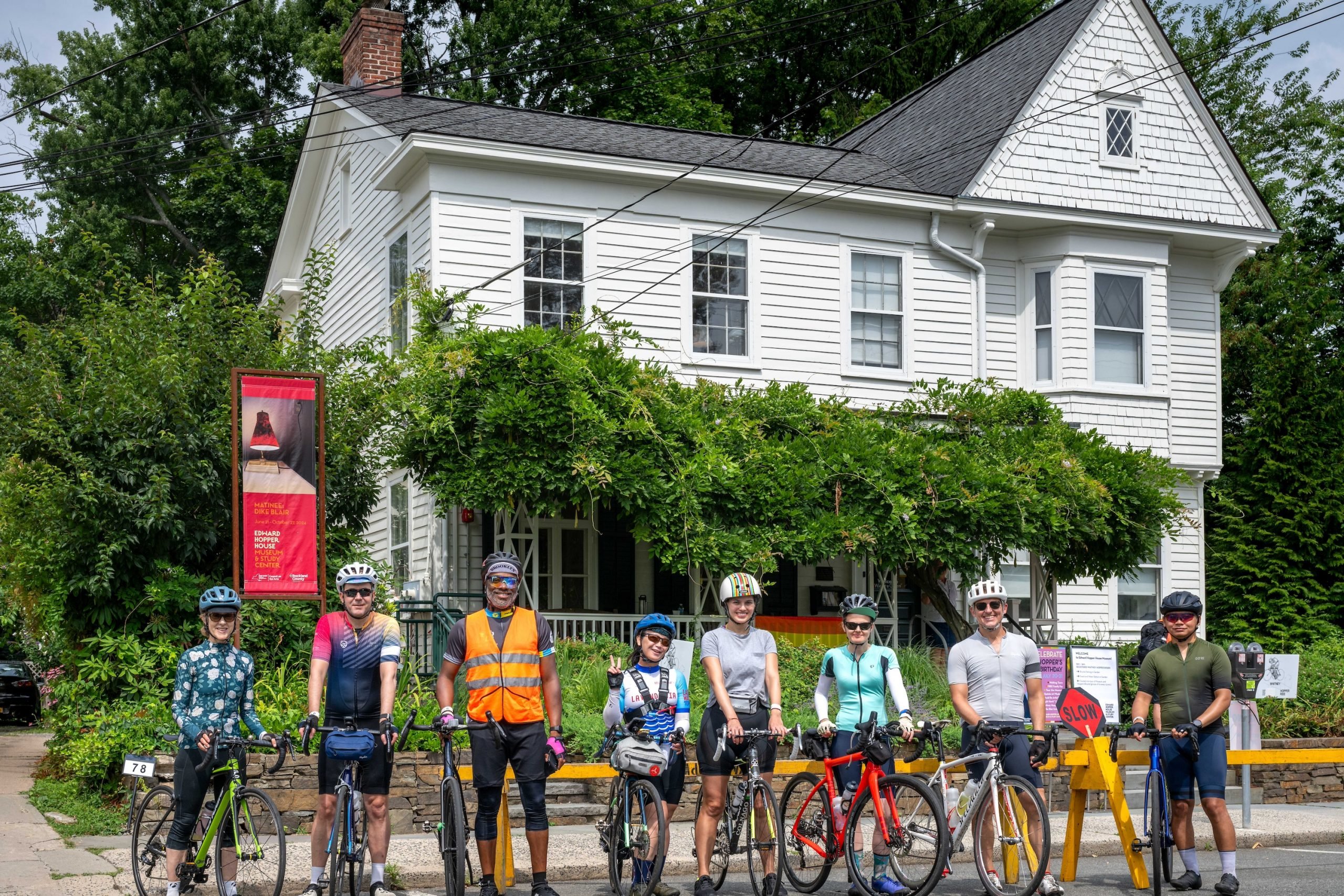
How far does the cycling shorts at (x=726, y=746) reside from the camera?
28.6 ft


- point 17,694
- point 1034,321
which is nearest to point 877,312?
point 1034,321

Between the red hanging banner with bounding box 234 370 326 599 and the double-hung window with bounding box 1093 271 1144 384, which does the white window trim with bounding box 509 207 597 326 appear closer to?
the red hanging banner with bounding box 234 370 326 599

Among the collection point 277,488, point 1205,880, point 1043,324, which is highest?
point 1043,324

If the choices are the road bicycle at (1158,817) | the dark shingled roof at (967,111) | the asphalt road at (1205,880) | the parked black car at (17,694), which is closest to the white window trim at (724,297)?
the dark shingled roof at (967,111)

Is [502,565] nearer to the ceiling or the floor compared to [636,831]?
nearer to the ceiling

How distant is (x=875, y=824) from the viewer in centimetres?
884

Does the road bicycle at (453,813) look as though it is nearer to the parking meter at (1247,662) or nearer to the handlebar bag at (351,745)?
the handlebar bag at (351,745)

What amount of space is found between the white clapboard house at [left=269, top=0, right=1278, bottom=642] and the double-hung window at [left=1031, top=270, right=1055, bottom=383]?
0.03m

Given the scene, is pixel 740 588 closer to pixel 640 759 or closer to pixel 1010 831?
pixel 640 759

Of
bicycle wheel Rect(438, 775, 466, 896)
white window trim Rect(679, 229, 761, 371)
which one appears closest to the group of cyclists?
bicycle wheel Rect(438, 775, 466, 896)

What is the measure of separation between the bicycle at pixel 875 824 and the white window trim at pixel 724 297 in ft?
34.3

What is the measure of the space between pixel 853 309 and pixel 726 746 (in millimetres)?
12283

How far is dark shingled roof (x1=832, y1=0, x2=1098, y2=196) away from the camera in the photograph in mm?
21109

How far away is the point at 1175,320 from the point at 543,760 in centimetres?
1661
